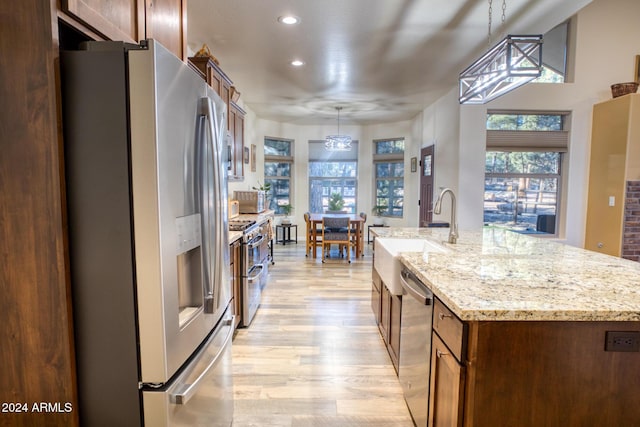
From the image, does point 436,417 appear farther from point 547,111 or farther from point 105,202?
point 547,111

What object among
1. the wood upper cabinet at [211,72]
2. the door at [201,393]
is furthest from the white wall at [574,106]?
the door at [201,393]

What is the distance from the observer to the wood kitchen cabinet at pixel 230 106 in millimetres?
2820

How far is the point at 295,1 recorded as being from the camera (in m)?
2.62

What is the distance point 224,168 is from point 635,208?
5.23m

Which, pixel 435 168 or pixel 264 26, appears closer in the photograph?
pixel 264 26

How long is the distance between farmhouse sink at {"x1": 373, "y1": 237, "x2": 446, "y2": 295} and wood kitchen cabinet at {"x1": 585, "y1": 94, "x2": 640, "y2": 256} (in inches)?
136

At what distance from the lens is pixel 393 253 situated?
2.27 meters

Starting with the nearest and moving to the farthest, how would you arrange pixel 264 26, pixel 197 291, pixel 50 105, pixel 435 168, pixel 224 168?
pixel 50 105, pixel 197 291, pixel 224 168, pixel 264 26, pixel 435 168

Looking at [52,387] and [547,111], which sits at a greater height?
[547,111]

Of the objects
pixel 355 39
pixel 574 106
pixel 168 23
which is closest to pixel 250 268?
pixel 168 23

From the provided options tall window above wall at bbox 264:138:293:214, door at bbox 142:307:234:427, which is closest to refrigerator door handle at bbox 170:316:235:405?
door at bbox 142:307:234:427

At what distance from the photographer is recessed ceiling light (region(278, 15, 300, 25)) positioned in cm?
288

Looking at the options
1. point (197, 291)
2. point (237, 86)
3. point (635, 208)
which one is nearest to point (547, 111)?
point (635, 208)

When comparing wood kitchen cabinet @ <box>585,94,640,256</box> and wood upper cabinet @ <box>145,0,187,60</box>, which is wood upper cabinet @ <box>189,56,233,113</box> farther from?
wood kitchen cabinet @ <box>585,94,640,256</box>
